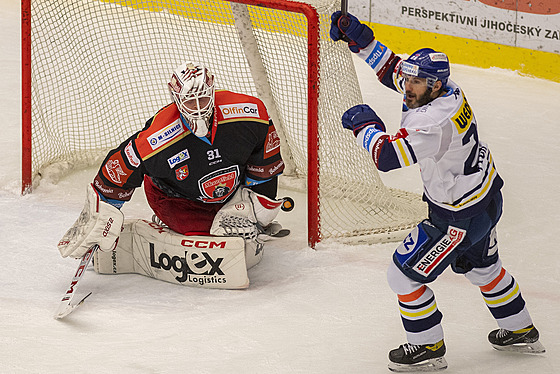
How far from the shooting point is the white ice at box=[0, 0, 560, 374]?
3.18 m

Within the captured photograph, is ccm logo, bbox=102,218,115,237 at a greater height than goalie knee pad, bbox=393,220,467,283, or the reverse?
goalie knee pad, bbox=393,220,467,283

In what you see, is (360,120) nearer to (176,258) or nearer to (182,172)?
(182,172)

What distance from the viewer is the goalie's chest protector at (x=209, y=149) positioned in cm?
361

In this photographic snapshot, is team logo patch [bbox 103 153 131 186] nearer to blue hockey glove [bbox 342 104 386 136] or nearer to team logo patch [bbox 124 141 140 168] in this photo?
team logo patch [bbox 124 141 140 168]

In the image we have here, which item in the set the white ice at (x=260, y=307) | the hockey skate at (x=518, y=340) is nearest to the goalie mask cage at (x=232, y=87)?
the white ice at (x=260, y=307)

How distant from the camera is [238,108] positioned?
372cm

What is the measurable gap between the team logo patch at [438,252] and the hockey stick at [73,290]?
139cm

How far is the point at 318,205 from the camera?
4117mm

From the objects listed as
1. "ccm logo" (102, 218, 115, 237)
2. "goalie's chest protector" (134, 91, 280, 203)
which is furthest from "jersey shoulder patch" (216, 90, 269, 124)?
"ccm logo" (102, 218, 115, 237)

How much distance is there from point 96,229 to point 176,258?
1.14 ft

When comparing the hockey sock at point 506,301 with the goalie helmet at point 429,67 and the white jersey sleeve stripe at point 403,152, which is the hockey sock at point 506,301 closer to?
the white jersey sleeve stripe at point 403,152

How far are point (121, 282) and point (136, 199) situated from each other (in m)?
0.96

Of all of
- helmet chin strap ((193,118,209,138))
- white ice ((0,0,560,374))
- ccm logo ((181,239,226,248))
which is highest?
helmet chin strap ((193,118,209,138))

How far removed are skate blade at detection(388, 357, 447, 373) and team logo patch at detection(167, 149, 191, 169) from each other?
1182 millimetres
